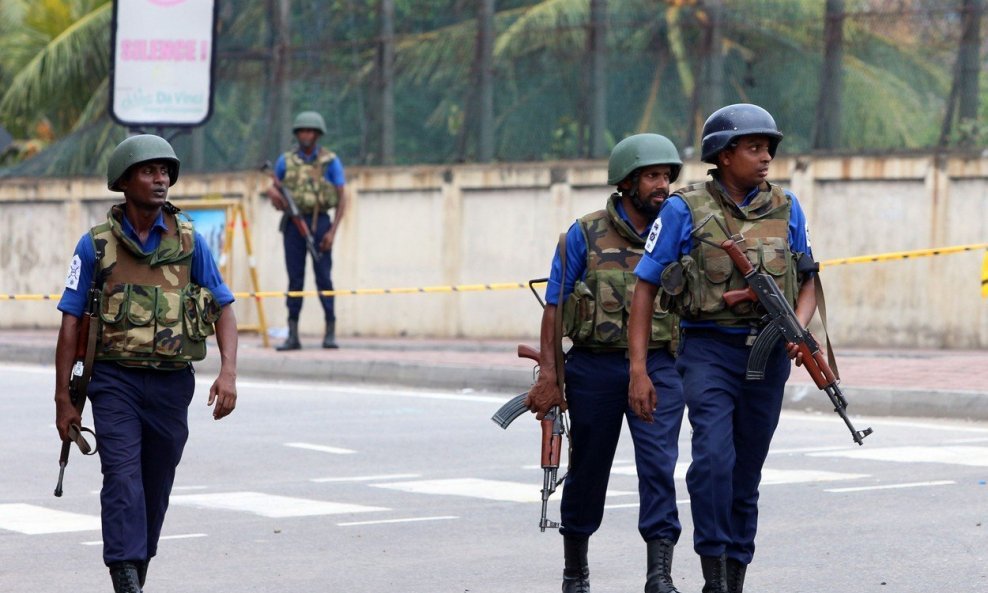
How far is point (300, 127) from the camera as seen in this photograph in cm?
1750

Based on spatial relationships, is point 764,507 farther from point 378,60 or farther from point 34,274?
point 34,274

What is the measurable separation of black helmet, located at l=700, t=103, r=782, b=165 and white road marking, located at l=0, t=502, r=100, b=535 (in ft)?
12.4

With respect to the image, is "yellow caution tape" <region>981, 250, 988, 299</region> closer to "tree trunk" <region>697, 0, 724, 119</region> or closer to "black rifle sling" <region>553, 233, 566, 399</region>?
"tree trunk" <region>697, 0, 724, 119</region>

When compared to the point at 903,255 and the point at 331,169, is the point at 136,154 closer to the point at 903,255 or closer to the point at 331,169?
the point at 331,169

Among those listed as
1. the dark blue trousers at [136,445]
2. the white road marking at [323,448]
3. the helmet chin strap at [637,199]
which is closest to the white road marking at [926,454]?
the white road marking at [323,448]

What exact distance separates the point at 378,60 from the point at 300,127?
4331 millimetres

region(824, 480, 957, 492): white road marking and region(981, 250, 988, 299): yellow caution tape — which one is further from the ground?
region(981, 250, 988, 299): yellow caution tape

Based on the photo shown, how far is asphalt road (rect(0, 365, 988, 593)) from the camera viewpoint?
25.7 feet

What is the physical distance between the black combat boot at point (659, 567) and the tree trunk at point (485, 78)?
1441 cm

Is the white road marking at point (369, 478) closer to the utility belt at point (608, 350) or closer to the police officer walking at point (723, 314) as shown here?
the utility belt at point (608, 350)

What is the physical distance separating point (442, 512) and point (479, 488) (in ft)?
2.90

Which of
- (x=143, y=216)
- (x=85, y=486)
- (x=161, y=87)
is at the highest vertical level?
(x=161, y=87)

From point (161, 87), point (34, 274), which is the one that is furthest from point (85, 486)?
point (34, 274)

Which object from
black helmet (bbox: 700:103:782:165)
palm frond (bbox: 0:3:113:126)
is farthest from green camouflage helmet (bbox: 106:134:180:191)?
palm frond (bbox: 0:3:113:126)
